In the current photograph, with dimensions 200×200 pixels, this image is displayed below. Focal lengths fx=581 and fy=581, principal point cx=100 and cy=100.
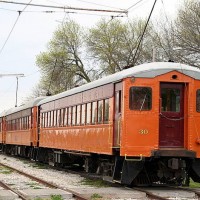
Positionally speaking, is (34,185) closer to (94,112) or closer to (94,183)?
(94,183)

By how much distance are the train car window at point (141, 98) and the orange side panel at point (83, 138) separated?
A: 1.12 metres

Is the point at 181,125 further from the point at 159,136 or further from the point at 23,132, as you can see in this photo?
the point at 23,132

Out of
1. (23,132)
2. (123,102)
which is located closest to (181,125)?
(123,102)

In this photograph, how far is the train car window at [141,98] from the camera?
14828mm

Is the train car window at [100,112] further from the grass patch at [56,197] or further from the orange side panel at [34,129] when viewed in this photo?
the orange side panel at [34,129]

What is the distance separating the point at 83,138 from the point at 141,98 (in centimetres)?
408

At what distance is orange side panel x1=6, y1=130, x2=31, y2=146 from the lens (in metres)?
31.0

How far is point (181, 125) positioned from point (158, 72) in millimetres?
1516

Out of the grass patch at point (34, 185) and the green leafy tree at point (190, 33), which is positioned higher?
the green leafy tree at point (190, 33)

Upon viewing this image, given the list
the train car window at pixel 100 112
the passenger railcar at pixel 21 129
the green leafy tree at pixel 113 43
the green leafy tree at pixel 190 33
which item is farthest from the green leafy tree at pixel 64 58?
the train car window at pixel 100 112

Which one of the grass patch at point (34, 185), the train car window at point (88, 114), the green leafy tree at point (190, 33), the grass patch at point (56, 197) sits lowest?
the grass patch at point (34, 185)

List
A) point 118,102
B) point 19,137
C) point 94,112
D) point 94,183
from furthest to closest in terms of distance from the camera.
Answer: point 19,137
point 94,112
point 94,183
point 118,102

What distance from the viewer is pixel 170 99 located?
1510 centimetres

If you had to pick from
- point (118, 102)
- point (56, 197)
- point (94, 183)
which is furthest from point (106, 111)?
point (56, 197)
